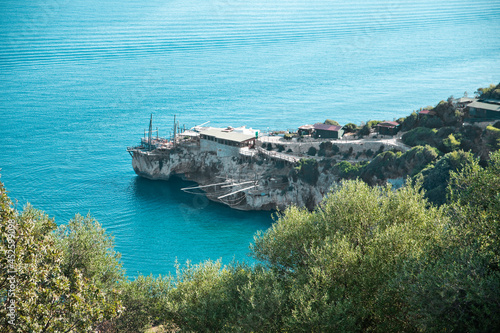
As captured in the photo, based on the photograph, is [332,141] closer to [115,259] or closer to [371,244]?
[115,259]

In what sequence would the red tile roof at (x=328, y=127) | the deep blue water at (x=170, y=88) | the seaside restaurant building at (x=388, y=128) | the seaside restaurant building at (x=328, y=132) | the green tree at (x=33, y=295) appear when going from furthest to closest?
the red tile roof at (x=328, y=127) → the seaside restaurant building at (x=328, y=132) → the seaside restaurant building at (x=388, y=128) → the deep blue water at (x=170, y=88) → the green tree at (x=33, y=295)

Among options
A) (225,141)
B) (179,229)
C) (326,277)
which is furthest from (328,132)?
(326,277)

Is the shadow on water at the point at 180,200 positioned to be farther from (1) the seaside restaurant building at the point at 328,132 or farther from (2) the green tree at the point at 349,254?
(2) the green tree at the point at 349,254

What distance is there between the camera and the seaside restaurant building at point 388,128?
7581cm

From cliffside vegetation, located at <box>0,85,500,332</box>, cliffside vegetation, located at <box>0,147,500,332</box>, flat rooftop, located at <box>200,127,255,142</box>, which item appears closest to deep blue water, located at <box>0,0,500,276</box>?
flat rooftop, located at <box>200,127,255,142</box>

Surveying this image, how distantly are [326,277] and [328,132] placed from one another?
57.2 m

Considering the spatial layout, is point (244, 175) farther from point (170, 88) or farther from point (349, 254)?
point (170, 88)

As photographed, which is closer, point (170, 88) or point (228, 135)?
point (228, 135)

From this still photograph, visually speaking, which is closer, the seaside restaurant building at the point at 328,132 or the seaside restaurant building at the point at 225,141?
the seaside restaurant building at the point at 328,132

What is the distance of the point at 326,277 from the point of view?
78.5ft

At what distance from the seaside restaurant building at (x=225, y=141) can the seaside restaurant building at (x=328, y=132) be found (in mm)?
10254

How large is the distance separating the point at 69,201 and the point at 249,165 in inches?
1072

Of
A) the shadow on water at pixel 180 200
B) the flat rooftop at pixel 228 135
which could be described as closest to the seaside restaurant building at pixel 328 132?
the flat rooftop at pixel 228 135

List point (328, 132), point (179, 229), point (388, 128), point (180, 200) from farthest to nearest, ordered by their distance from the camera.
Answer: point (328, 132) → point (180, 200) → point (388, 128) → point (179, 229)
